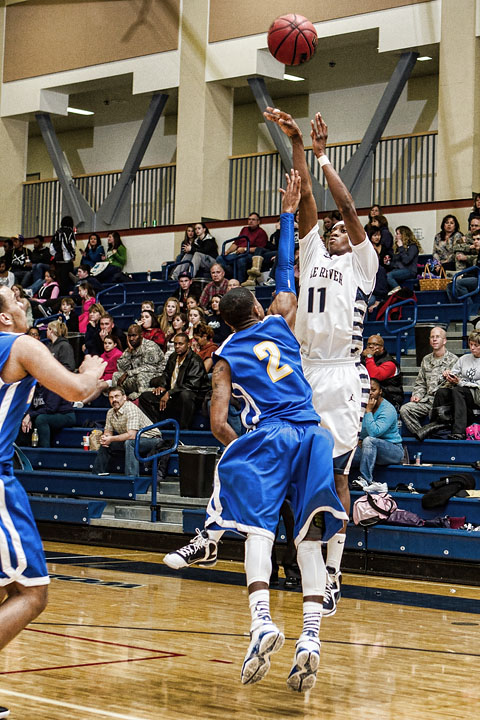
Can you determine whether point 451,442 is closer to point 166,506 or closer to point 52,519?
point 166,506

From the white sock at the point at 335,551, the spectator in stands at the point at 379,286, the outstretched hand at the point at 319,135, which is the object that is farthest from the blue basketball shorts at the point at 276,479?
the spectator in stands at the point at 379,286

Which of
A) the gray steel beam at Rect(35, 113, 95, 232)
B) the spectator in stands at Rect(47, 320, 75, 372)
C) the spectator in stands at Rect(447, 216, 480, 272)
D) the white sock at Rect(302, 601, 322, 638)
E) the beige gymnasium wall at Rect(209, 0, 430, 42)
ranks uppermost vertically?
the beige gymnasium wall at Rect(209, 0, 430, 42)

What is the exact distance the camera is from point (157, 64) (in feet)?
64.4

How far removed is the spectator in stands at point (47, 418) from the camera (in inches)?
510

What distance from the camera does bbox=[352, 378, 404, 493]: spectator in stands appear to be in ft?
31.7

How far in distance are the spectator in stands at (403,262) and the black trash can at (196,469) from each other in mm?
4341

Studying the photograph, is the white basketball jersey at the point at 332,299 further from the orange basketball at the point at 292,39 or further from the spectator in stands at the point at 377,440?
the orange basketball at the point at 292,39

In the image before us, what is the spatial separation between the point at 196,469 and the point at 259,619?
6513 mm

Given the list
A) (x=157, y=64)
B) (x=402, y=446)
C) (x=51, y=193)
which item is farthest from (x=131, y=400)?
(x=51, y=193)

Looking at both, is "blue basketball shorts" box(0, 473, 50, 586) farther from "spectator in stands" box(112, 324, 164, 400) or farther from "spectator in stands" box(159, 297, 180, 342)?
"spectator in stands" box(159, 297, 180, 342)

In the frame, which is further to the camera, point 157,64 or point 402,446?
point 157,64

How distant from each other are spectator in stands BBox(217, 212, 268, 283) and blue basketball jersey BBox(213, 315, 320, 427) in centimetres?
1113

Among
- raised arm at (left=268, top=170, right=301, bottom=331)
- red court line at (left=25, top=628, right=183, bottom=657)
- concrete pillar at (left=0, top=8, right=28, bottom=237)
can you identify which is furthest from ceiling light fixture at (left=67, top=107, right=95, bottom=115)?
red court line at (left=25, top=628, right=183, bottom=657)

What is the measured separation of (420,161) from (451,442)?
9124 mm
